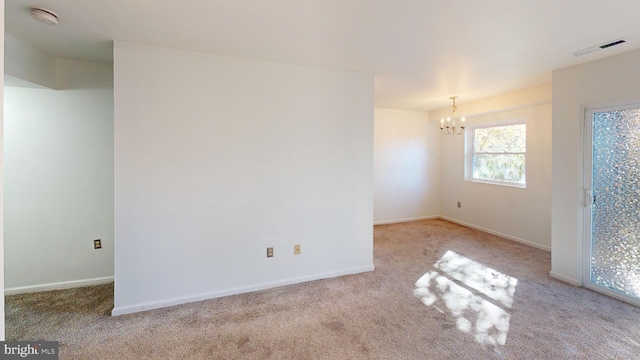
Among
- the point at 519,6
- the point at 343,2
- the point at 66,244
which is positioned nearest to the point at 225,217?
the point at 66,244

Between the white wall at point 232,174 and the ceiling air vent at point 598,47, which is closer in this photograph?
the ceiling air vent at point 598,47

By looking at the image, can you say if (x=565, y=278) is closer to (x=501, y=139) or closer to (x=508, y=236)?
(x=508, y=236)

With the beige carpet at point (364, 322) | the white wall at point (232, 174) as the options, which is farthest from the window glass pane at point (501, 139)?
the white wall at point (232, 174)

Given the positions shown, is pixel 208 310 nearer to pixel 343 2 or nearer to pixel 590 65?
pixel 343 2

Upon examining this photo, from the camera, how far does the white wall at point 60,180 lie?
300 centimetres

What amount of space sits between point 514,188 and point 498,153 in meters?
0.73

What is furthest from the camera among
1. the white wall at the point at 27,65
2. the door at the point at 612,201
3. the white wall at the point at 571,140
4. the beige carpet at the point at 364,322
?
the white wall at the point at 571,140

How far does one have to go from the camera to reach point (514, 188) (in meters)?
4.84

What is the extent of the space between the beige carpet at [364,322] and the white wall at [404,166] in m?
2.67

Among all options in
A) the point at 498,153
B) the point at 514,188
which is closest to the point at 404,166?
the point at 498,153

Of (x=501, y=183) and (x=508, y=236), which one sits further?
(x=501, y=183)

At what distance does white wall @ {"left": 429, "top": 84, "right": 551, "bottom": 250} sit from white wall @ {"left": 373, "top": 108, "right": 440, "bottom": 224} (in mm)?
395

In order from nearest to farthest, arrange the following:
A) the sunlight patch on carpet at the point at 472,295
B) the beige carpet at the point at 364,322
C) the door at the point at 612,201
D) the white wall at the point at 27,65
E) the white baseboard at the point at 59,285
→ the beige carpet at the point at 364,322, the sunlight patch on carpet at the point at 472,295, the white wall at the point at 27,65, the door at the point at 612,201, the white baseboard at the point at 59,285

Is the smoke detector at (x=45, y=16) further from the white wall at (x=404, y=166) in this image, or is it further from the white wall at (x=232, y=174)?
the white wall at (x=404, y=166)
